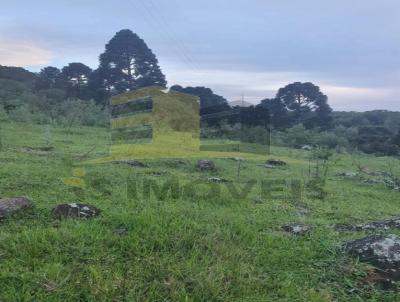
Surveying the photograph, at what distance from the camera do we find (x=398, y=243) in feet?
14.5

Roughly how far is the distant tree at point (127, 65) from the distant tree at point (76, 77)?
66.1 inches

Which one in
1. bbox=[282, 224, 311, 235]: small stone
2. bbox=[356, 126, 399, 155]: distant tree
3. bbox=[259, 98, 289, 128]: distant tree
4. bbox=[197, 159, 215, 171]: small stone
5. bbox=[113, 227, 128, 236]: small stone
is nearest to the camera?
bbox=[113, 227, 128, 236]: small stone

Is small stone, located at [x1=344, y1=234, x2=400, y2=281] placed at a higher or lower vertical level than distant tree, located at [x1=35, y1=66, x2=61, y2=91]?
lower

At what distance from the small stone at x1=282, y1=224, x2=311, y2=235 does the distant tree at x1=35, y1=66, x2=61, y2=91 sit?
3851 cm

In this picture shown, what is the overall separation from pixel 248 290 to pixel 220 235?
1.05 meters

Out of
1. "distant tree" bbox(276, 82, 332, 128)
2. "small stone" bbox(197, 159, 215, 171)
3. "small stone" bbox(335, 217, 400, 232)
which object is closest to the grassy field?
"small stone" bbox(335, 217, 400, 232)

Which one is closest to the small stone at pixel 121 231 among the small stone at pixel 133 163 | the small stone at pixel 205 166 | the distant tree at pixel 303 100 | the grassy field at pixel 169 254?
the grassy field at pixel 169 254

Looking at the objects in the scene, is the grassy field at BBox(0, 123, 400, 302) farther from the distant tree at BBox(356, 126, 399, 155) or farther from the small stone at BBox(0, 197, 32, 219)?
the distant tree at BBox(356, 126, 399, 155)

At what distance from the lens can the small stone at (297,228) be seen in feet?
18.0

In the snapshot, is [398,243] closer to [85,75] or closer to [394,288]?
[394,288]

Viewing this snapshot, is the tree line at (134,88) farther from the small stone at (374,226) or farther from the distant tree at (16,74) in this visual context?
the small stone at (374,226)

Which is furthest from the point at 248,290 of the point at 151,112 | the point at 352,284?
the point at 151,112

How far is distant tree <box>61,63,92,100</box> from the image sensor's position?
4181 cm

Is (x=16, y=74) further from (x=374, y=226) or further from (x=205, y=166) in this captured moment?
(x=374, y=226)
